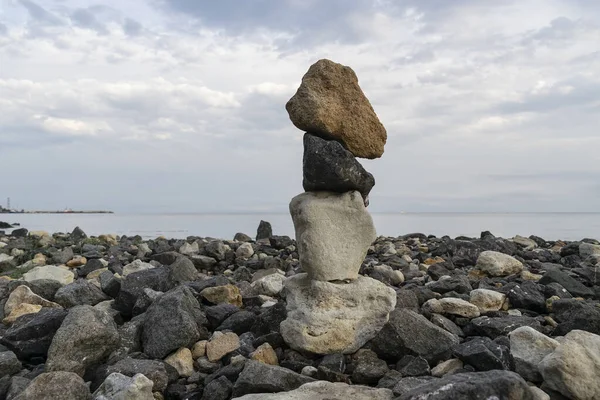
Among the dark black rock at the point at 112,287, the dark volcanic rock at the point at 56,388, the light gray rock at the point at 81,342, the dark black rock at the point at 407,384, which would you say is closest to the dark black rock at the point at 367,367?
the dark black rock at the point at 407,384

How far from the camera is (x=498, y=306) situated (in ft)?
28.7

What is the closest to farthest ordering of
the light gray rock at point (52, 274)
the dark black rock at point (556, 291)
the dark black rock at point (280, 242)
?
the dark black rock at point (556, 291), the light gray rock at point (52, 274), the dark black rock at point (280, 242)

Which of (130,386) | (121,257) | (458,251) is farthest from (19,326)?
(458,251)

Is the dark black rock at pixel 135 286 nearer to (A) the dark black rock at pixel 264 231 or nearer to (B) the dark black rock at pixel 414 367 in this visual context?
(B) the dark black rock at pixel 414 367

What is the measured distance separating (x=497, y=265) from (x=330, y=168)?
689 centimetres

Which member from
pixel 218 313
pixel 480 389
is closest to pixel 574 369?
pixel 480 389

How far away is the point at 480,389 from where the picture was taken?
4480 mm

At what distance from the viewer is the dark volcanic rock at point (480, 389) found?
14.7ft

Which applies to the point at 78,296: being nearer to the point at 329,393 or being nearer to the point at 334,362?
the point at 334,362

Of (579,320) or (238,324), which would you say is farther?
(238,324)

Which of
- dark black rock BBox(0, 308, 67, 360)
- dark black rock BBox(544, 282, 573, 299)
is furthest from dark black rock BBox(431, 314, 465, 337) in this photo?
dark black rock BBox(0, 308, 67, 360)

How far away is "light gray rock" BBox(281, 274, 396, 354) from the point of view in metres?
6.84

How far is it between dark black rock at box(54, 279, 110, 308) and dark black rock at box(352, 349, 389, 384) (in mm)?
4919

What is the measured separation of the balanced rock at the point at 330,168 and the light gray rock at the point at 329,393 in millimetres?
2711
